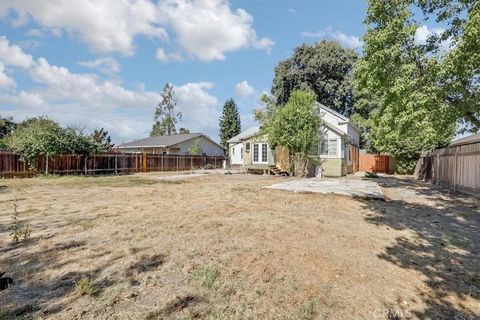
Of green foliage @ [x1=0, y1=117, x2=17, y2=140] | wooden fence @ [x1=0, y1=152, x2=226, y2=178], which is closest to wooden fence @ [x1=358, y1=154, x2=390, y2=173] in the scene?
wooden fence @ [x1=0, y1=152, x2=226, y2=178]

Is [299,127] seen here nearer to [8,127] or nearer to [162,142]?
[162,142]

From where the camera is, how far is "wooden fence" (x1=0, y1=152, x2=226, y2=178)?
692 inches

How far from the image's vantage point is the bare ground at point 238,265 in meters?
3.16

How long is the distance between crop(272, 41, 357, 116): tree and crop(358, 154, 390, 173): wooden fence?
819cm

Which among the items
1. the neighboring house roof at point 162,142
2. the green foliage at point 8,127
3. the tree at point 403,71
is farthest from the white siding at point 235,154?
the green foliage at point 8,127

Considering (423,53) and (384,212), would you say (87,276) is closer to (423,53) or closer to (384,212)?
(384,212)

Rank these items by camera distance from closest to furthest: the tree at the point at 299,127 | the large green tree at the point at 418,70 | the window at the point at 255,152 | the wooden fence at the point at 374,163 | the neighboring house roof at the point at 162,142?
the large green tree at the point at 418,70 → the tree at the point at 299,127 → the window at the point at 255,152 → the wooden fence at the point at 374,163 → the neighboring house roof at the point at 162,142

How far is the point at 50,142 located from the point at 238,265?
706 inches

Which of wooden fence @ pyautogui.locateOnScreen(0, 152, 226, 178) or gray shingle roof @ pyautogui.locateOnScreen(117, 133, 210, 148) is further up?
gray shingle roof @ pyautogui.locateOnScreen(117, 133, 210, 148)

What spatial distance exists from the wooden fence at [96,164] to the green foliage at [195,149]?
302 cm

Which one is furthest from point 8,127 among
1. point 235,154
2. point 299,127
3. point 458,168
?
point 458,168

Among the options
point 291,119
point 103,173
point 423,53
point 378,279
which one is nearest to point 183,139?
point 103,173

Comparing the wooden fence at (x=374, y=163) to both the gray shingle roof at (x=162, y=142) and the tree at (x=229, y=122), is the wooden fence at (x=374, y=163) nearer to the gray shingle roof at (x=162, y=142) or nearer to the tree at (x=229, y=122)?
the gray shingle roof at (x=162, y=142)

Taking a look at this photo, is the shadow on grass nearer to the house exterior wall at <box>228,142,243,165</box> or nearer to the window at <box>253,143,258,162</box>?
the window at <box>253,143,258,162</box>
